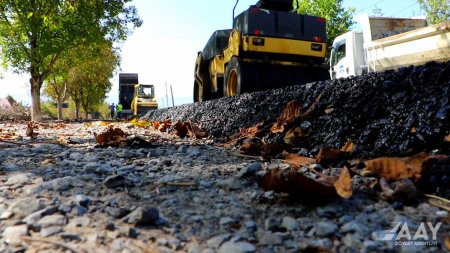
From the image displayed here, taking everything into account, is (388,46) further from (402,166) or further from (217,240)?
(217,240)

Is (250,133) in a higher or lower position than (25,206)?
higher

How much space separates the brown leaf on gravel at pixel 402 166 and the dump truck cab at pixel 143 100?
24.0 metres

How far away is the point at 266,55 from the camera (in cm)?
707

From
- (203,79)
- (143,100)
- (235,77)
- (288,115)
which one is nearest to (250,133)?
(288,115)

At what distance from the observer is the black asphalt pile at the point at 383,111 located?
237 cm

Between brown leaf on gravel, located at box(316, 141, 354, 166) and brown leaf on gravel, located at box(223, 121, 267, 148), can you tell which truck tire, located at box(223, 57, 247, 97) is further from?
brown leaf on gravel, located at box(316, 141, 354, 166)

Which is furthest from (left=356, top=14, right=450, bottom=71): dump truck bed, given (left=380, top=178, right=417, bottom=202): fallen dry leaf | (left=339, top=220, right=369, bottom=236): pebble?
(left=339, top=220, right=369, bottom=236): pebble

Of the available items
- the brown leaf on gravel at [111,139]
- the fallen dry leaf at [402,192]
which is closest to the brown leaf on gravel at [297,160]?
the fallen dry leaf at [402,192]

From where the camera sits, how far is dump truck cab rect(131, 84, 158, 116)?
85.3 feet

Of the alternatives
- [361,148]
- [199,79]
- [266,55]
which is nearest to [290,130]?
[361,148]

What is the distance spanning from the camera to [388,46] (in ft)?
32.9

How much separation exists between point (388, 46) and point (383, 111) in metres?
8.19

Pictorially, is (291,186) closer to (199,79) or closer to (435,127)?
(435,127)

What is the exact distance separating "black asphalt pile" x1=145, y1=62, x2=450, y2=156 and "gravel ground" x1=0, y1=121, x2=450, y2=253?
1.79 ft
